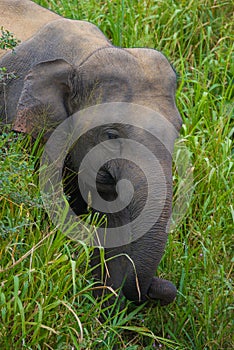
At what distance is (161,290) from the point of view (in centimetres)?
527

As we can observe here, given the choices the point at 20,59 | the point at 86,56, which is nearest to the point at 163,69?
the point at 86,56

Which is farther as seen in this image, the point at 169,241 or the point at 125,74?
the point at 169,241

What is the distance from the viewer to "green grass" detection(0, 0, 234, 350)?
4359 mm

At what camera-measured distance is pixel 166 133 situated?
5.00m

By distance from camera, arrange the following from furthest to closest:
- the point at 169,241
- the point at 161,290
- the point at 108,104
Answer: the point at 169,241 → the point at 161,290 → the point at 108,104

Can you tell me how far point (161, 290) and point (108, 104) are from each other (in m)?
0.98

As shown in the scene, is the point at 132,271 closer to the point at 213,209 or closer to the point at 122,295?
the point at 122,295

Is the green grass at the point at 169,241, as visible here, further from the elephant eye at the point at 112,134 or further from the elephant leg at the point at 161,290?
the elephant eye at the point at 112,134

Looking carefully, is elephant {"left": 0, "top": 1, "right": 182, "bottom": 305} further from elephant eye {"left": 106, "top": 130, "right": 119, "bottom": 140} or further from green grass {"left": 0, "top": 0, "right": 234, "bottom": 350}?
green grass {"left": 0, "top": 0, "right": 234, "bottom": 350}

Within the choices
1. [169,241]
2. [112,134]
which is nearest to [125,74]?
[112,134]

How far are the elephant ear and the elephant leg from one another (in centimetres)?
93

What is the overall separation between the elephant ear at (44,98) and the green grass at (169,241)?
0.33 feet

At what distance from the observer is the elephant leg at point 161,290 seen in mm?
5262

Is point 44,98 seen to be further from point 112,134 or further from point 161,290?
point 161,290
